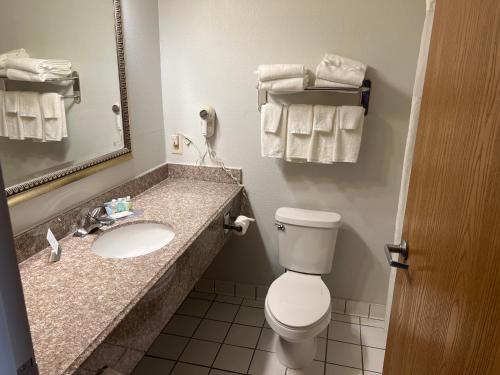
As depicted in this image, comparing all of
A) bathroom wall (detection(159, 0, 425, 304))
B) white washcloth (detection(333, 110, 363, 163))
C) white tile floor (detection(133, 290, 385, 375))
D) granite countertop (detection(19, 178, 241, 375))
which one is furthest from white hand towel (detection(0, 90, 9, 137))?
white washcloth (detection(333, 110, 363, 163))

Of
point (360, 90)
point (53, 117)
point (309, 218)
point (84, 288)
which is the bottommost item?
point (309, 218)

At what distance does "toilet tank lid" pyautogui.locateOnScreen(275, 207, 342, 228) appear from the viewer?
6.81ft

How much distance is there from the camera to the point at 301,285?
2023mm

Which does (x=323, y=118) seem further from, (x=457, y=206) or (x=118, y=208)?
(x=457, y=206)

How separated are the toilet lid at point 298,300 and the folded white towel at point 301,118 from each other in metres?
0.82

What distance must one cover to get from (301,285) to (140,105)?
134 cm

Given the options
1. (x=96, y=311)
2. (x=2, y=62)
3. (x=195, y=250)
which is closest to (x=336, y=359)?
(x=195, y=250)

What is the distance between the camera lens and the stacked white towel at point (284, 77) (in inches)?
73.9

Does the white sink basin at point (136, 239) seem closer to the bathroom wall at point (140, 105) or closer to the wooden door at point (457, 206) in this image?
the bathroom wall at point (140, 105)

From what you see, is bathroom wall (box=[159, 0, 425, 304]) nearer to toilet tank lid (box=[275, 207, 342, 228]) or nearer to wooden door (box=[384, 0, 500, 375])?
toilet tank lid (box=[275, 207, 342, 228])

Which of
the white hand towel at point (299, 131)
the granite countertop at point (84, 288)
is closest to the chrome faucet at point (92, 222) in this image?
the granite countertop at point (84, 288)

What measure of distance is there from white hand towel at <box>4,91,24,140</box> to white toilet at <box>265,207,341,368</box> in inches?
52.3

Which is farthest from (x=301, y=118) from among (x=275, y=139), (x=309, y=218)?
(x=309, y=218)

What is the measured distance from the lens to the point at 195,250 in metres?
1.57
